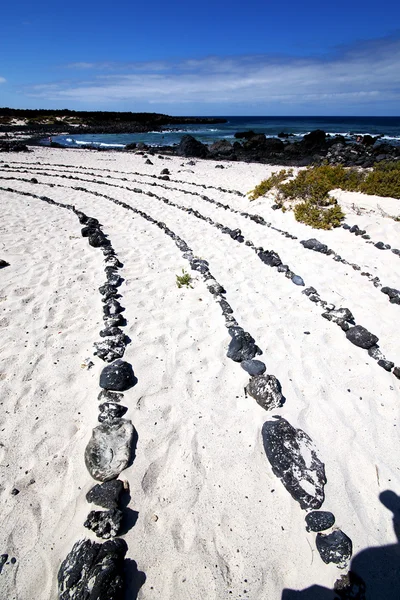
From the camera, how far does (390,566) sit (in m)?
2.52

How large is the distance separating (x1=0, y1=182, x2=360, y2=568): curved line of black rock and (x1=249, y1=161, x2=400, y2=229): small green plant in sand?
7143mm

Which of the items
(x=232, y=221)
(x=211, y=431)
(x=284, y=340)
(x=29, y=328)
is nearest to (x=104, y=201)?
(x=232, y=221)

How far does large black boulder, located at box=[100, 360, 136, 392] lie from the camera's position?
13.4 feet

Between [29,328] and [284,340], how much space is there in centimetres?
404

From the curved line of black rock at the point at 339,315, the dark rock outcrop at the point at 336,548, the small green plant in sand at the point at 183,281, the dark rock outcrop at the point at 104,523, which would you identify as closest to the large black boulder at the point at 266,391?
the dark rock outcrop at the point at 336,548

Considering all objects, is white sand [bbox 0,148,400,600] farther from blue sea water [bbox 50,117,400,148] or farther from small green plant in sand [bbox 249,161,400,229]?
blue sea water [bbox 50,117,400,148]

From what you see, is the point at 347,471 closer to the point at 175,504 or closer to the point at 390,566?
the point at 390,566

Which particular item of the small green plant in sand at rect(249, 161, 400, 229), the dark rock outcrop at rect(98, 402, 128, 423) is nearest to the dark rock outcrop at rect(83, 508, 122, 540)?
the dark rock outcrop at rect(98, 402, 128, 423)

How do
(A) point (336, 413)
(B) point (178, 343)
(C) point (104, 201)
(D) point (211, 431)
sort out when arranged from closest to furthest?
(D) point (211, 431) < (A) point (336, 413) < (B) point (178, 343) < (C) point (104, 201)

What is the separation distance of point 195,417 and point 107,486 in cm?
120

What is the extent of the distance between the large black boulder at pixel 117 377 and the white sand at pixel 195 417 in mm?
141

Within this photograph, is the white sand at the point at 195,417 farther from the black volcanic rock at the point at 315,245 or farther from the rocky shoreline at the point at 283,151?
the rocky shoreline at the point at 283,151

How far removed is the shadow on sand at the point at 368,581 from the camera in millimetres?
2365

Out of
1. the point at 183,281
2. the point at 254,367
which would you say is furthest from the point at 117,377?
the point at 183,281
